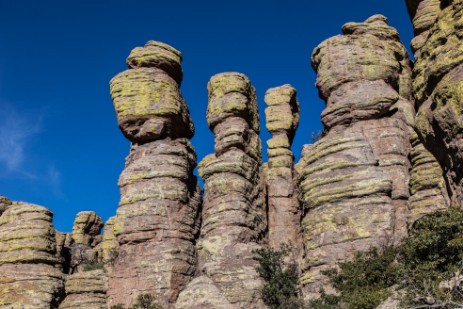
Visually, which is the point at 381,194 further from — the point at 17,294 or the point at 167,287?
the point at 17,294

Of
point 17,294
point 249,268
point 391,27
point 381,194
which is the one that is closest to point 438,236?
point 381,194

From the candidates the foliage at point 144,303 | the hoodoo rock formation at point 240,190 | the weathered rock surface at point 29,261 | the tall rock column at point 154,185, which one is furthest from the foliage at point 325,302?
the weathered rock surface at point 29,261

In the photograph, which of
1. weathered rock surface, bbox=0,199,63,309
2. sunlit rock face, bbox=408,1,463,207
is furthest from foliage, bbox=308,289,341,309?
weathered rock surface, bbox=0,199,63,309

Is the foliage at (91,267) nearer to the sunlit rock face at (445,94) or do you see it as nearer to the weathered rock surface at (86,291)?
the weathered rock surface at (86,291)

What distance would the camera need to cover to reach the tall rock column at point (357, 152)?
31.6 m

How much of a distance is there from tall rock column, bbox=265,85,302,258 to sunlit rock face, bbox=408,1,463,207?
64.1 feet

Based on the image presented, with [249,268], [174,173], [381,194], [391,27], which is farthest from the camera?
[391,27]

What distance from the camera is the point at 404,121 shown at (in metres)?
37.4

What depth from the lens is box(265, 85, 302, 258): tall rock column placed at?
40969 millimetres

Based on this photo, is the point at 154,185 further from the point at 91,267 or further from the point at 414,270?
the point at 414,270

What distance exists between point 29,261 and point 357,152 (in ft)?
85.1

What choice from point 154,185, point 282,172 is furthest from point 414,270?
point 282,172

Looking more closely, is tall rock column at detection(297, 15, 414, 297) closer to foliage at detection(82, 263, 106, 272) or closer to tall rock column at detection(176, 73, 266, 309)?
tall rock column at detection(176, 73, 266, 309)

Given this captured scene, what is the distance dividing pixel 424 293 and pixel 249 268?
17.3 metres
